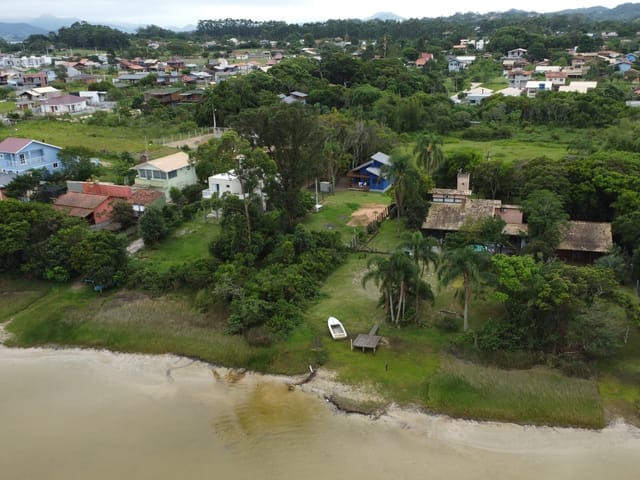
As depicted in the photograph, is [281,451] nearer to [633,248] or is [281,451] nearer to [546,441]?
[546,441]

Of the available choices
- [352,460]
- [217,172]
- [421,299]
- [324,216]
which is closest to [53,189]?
[217,172]

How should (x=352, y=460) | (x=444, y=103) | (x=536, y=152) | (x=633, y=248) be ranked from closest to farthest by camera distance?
1. (x=352, y=460)
2. (x=633, y=248)
3. (x=536, y=152)
4. (x=444, y=103)

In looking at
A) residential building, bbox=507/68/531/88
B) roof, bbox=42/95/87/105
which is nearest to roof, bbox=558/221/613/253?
residential building, bbox=507/68/531/88

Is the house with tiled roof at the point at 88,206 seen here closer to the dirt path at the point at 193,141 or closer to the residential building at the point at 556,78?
the dirt path at the point at 193,141

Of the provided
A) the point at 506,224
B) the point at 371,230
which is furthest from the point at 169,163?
the point at 506,224

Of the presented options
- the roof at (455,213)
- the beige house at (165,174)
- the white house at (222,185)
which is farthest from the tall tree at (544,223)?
the beige house at (165,174)

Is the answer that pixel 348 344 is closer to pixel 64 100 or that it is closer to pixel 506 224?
pixel 506 224

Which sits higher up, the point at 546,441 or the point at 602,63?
the point at 602,63
